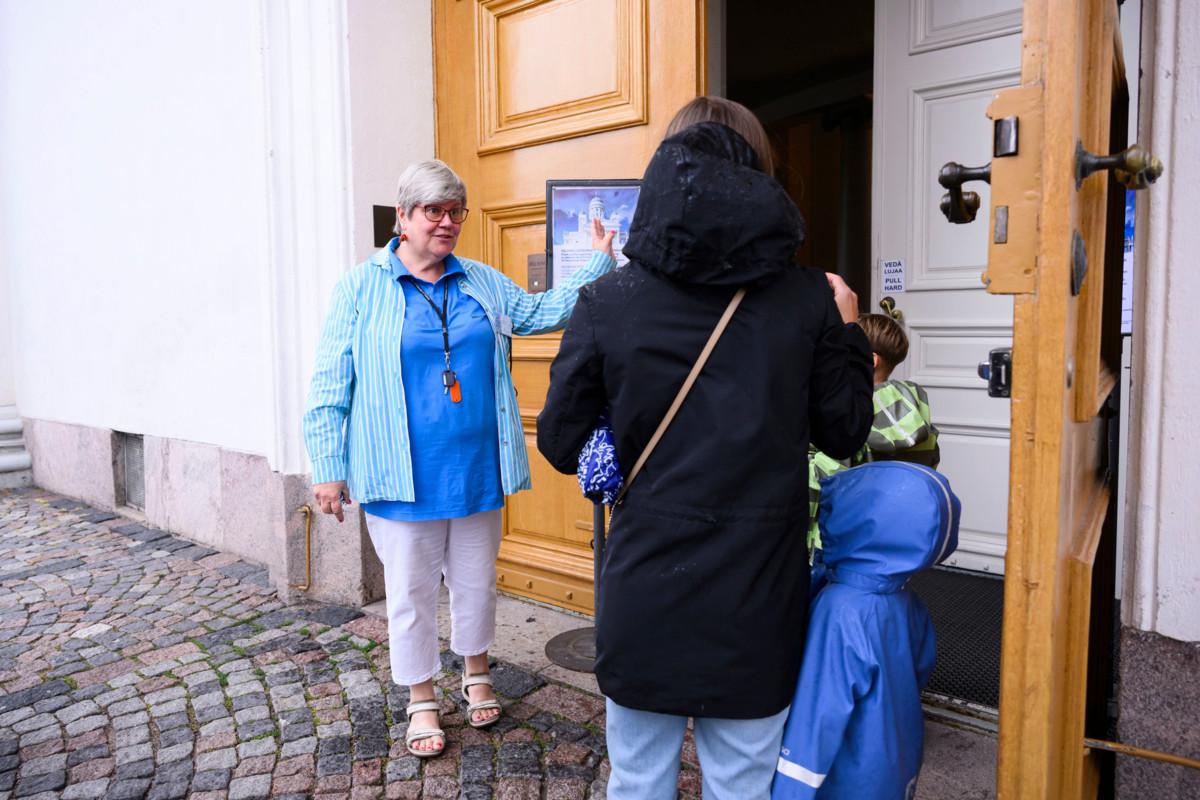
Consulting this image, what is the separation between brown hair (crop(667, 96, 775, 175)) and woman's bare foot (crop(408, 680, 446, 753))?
2.00 metres

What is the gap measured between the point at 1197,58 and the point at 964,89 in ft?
8.60

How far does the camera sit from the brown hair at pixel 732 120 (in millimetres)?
1646

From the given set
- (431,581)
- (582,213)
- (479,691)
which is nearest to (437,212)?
(582,213)

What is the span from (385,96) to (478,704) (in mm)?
2709

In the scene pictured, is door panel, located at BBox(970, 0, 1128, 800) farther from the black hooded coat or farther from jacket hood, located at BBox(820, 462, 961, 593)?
the black hooded coat

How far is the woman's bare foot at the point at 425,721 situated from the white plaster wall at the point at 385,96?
2.02m

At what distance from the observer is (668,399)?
1609 millimetres

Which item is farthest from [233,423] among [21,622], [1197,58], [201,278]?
[1197,58]

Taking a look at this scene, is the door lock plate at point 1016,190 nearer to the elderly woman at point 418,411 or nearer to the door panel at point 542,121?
the elderly woman at point 418,411

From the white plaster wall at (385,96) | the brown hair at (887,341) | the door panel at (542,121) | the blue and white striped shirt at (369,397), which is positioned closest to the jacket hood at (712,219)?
the brown hair at (887,341)

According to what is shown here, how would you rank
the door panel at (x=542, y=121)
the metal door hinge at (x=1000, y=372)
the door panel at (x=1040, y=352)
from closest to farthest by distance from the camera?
1. the door panel at (x=1040, y=352)
2. the metal door hinge at (x=1000, y=372)
3. the door panel at (x=542, y=121)

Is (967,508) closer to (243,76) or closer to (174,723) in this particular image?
(174,723)

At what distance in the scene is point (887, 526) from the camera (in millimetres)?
1652

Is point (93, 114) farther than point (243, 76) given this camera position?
Yes
